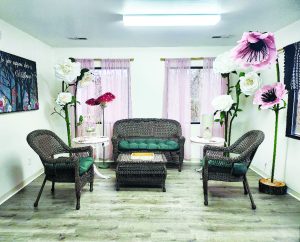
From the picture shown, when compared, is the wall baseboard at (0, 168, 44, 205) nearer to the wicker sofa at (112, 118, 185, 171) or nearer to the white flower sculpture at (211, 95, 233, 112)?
the wicker sofa at (112, 118, 185, 171)

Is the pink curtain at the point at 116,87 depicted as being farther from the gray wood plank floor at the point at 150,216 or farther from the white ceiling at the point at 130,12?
the gray wood plank floor at the point at 150,216

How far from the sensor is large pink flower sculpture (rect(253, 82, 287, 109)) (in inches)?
116

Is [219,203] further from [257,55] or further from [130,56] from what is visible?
[130,56]

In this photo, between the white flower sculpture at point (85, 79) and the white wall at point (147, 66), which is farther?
the white wall at point (147, 66)

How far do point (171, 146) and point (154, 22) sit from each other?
2.21m

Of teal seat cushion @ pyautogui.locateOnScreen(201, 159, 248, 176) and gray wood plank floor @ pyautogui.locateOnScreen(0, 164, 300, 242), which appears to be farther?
teal seat cushion @ pyautogui.locateOnScreen(201, 159, 248, 176)

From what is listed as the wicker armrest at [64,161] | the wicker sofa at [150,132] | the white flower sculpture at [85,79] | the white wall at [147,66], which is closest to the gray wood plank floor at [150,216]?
the wicker armrest at [64,161]

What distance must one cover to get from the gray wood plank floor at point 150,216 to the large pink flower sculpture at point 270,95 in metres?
1.27

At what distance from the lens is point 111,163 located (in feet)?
16.0

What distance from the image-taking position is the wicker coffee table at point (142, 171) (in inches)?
132

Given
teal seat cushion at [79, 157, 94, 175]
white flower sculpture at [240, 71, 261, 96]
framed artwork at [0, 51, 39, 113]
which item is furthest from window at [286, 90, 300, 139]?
framed artwork at [0, 51, 39, 113]

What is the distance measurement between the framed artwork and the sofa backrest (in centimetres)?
161

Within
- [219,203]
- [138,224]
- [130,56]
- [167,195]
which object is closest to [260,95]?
[219,203]

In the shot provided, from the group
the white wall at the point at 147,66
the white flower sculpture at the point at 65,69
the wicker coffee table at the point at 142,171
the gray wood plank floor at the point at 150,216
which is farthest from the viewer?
the white wall at the point at 147,66
